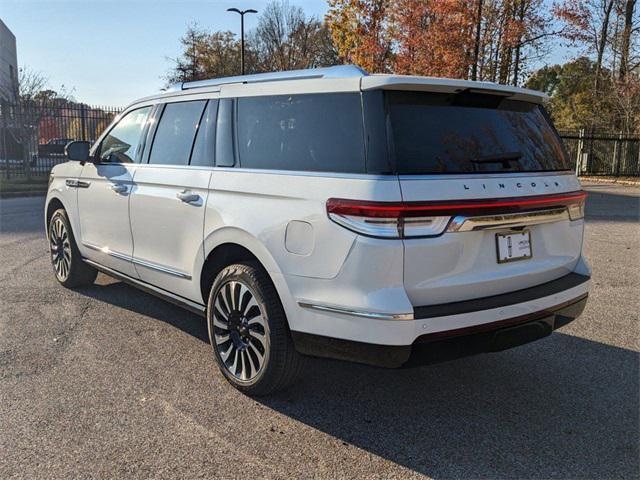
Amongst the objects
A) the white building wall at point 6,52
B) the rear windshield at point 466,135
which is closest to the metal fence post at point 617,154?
the rear windshield at point 466,135

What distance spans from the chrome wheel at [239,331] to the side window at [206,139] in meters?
0.91

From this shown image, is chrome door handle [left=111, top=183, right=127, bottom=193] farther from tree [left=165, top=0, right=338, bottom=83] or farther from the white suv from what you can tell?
tree [left=165, top=0, right=338, bottom=83]

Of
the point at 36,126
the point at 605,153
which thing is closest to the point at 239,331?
the point at 36,126

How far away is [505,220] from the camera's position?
2928mm

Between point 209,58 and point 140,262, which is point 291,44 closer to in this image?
point 209,58

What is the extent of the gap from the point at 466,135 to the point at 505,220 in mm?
507

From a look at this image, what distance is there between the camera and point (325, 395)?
3.53 m

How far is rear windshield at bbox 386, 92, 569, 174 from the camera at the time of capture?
283cm

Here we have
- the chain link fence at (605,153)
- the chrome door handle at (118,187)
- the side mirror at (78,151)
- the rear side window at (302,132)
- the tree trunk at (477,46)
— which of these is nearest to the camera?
the rear side window at (302,132)

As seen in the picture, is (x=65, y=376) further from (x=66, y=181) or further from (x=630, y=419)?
(x=630, y=419)

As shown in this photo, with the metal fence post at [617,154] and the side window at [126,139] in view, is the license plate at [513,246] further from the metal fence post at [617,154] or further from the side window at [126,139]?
the metal fence post at [617,154]

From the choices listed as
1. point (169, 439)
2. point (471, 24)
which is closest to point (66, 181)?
point (169, 439)

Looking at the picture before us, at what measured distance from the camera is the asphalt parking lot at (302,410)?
9.02ft

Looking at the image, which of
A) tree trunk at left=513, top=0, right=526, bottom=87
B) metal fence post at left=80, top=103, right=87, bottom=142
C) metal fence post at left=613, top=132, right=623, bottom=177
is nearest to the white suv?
tree trunk at left=513, top=0, right=526, bottom=87
